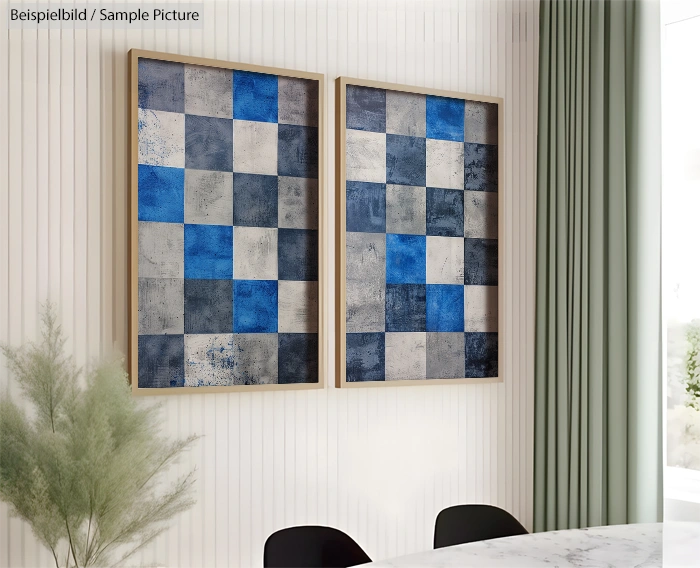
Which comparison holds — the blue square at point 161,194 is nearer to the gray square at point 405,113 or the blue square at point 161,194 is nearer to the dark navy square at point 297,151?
the dark navy square at point 297,151

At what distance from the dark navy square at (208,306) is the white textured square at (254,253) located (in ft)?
0.22

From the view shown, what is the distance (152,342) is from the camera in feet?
7.56

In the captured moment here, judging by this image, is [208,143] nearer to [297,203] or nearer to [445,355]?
[297,203]

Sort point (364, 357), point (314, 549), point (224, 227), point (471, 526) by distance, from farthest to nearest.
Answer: point (364, 357) → point (224, 227) → point (471, 526) → point (314, 549)

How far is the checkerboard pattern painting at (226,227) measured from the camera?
2.32 m

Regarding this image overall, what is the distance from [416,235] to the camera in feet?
8.95

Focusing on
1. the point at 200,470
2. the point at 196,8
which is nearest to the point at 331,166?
the point at 196,8

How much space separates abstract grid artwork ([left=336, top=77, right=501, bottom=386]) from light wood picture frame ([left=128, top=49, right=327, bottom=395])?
0.43 feet

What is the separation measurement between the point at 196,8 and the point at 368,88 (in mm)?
619

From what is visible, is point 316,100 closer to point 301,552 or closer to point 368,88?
point 368,88

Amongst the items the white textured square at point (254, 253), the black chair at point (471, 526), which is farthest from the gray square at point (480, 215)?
the black chair at point (471, 526)

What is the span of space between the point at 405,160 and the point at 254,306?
75cm

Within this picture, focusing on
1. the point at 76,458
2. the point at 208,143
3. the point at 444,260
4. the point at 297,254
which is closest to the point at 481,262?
the point at 444,260

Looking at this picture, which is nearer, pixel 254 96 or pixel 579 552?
pixel 579 552
